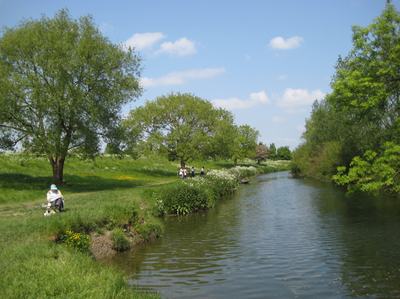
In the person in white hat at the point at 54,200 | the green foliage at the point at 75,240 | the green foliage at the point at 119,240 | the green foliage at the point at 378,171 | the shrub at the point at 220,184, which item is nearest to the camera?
the green foliage at the point at 75,240

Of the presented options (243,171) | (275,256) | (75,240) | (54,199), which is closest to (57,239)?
(75,240)

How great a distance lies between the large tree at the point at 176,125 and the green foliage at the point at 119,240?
157ft

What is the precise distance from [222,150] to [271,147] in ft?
383

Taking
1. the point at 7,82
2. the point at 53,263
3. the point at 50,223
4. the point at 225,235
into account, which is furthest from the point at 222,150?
the point at 53,263

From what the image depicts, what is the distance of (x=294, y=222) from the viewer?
28.8m

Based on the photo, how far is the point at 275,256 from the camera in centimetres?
1958

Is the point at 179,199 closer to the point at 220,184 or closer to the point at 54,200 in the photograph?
the point at 54,200

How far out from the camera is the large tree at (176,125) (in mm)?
69562

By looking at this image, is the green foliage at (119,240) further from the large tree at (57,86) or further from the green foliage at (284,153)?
the green foliage at (284,153)

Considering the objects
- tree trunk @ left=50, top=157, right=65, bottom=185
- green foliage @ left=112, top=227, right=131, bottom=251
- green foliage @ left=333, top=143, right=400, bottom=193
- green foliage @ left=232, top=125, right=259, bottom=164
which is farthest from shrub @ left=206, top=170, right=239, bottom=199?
green foliage @ left=232, top=125, right=259, bottom=164

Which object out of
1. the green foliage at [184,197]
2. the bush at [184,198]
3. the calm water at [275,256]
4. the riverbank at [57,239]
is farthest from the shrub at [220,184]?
the riverbank at [57,239]

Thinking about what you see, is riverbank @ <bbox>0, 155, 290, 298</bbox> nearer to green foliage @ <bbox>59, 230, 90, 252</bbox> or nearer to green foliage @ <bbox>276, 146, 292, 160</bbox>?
green foliage @ <bbox>59, 230, 90, 252</bbox>

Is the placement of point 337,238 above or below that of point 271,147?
below

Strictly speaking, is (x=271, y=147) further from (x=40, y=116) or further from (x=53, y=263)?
(x=53, y=263)
